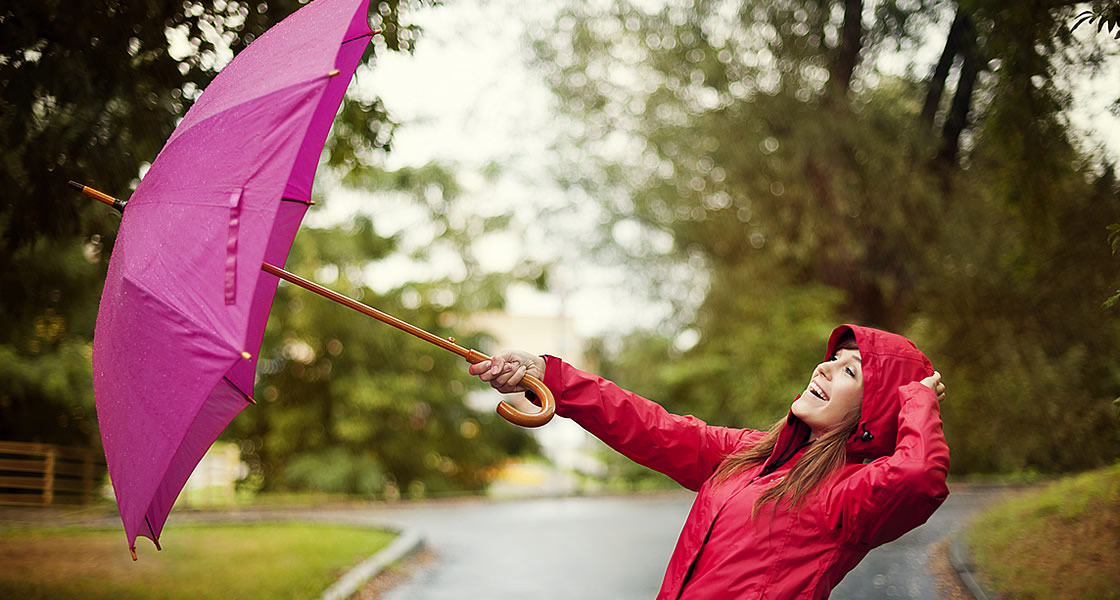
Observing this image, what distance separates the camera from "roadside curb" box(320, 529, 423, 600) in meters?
7.90

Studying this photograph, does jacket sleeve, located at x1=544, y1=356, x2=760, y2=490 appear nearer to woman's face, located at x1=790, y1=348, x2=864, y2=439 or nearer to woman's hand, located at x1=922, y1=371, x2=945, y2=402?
woman's face, located at x1=790, y1=348, x2=864, y2=439

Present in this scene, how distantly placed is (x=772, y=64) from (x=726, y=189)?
4.45 meters

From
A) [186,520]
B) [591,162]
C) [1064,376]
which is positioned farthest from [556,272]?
[1064,376]

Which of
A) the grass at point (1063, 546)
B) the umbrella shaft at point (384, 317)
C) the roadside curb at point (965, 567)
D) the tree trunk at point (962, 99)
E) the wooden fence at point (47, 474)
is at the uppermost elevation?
the tree trunk at point (962, 99)

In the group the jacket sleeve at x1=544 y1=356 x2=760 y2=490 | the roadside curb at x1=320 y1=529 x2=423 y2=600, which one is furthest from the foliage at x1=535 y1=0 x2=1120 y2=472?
the roadside curb at x1=320 y1=529 x2=423 y2=600

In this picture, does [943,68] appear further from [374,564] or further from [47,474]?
[47,474]

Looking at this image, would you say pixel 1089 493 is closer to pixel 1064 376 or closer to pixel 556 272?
pixel 1064 376

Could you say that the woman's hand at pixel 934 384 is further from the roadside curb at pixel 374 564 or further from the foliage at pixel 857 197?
the roadside curb at pixel 374 564

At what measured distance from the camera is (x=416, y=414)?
20766 millimetres

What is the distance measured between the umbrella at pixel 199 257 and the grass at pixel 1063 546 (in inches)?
153

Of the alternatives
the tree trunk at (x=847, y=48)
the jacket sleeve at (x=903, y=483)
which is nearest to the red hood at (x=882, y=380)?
the jacket sleeve at (x=903, y=483)

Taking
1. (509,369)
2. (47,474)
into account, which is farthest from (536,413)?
(47,474)

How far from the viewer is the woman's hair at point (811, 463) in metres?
2.72

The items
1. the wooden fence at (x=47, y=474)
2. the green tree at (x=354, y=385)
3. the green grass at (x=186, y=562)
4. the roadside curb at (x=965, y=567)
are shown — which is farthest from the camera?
the green tree at (x=354, y=385)
